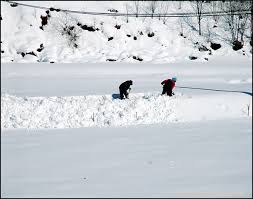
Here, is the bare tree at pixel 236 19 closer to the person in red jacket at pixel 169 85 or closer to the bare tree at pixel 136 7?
the bare tree at pixel 136 7

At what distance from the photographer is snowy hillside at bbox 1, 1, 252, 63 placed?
27922 millimetres

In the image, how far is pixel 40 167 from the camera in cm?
758

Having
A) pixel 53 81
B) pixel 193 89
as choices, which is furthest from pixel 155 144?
pixel 53 81

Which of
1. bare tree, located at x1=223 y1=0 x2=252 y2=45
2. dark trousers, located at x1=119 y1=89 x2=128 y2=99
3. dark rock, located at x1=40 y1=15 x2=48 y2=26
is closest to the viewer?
dark trousers, located at x1=119 y1=89 x2=128 y2=99

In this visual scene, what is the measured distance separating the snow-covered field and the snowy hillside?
0.30 feet

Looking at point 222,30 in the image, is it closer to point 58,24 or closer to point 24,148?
point 58,24

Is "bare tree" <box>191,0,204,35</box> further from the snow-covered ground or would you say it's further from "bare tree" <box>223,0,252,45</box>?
the snow-covered ground

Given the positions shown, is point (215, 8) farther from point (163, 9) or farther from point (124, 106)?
point (124, 106)

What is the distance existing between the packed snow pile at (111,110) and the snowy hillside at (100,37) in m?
11.0

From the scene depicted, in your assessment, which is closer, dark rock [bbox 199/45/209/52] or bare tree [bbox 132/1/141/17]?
dark rock [bbox 199/45/209/52]

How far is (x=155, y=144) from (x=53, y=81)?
11605 mm

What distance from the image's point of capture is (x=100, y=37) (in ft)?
101

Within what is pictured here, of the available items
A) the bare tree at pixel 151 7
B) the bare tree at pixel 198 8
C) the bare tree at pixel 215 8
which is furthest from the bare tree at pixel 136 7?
the bare tree at pixel 215 8

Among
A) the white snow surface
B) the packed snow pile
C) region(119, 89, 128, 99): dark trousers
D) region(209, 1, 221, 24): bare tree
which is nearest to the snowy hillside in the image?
region(209, 1, 221, 24): bare tree
